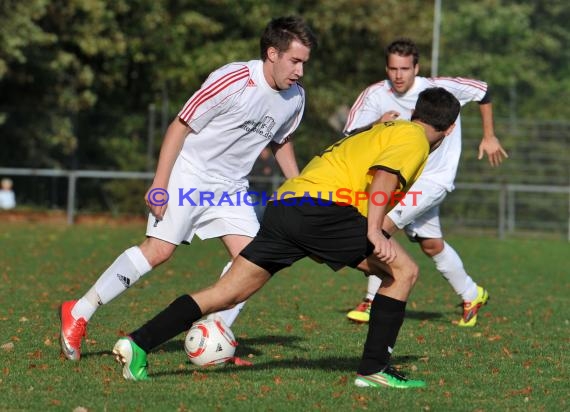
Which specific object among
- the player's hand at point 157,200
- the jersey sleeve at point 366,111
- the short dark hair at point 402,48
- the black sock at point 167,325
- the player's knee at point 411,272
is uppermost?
the short dark hair at point 402,48

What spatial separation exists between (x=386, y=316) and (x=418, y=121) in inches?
45.3

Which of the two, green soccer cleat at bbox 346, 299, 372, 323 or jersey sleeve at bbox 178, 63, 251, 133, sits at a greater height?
jersey sleeve at bbox 178, 63, 251, 133

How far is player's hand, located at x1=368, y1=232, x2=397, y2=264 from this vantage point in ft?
19.5

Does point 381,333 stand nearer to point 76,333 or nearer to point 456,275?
point 76,333

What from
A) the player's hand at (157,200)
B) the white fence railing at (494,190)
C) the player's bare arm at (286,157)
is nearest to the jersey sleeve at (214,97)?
the player's hand at (157,200)

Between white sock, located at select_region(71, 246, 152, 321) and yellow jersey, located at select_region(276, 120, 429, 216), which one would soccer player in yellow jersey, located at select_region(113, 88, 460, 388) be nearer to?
yellow jersey, located at select_region(276, 120, 429, 216)

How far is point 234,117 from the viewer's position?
695 cm

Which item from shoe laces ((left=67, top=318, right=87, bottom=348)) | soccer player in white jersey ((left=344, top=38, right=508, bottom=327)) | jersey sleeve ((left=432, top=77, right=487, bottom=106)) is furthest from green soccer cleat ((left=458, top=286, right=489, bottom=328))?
shoe laces ((left=67, top=318, right=87, bottom=348))

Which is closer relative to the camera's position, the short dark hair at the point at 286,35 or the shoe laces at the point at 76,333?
the short dark hair at the point at 286,35

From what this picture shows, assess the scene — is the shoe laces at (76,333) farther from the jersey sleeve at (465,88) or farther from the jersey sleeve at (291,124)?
the jersey sleeve at (465,88)

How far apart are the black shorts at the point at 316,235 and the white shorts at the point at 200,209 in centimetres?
92

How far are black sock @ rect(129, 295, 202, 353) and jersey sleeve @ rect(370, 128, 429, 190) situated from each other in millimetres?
1296

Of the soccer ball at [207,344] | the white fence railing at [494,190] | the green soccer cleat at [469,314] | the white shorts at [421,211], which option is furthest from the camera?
the white fence railing at [494,190]

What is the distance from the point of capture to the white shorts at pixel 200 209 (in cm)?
695
